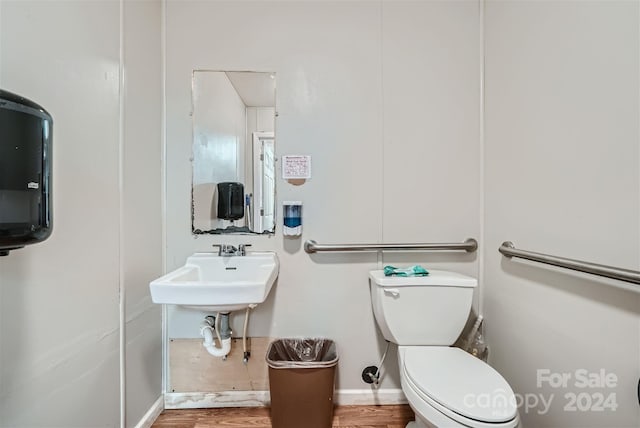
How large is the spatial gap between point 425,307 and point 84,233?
138 centimetres

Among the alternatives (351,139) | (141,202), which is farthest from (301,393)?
(351,139)

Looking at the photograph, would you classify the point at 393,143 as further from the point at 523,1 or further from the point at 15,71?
the point at 15,71

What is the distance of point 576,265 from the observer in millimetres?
974

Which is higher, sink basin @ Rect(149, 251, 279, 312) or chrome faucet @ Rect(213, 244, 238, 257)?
chrome faucet @ Rect(213, 244, 238, 257)

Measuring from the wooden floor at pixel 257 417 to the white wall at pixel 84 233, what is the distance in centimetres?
17

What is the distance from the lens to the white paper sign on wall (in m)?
1.57

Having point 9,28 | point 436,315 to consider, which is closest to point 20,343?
point 9,28

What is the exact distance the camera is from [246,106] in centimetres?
158

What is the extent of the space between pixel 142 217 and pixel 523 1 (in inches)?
76.6

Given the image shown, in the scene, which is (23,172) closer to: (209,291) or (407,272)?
(209,291)

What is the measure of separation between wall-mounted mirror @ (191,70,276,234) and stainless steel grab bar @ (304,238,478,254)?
0.24m

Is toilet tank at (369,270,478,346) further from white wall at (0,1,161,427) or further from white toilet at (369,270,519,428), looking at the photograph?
white wall at (0,1,161,427)

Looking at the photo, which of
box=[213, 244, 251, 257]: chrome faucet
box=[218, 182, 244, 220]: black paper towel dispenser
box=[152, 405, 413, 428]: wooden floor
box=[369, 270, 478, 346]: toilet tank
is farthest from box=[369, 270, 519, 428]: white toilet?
box=[218, 182, 244, 220]: black paper towel dispenser

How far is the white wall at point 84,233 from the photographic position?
2.68 ft
